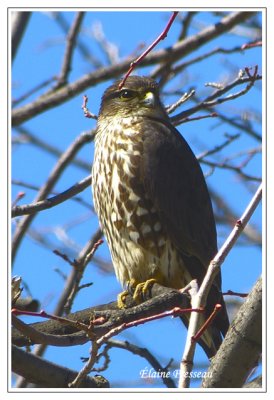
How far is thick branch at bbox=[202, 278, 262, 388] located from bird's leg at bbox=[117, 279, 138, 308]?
1.37 m

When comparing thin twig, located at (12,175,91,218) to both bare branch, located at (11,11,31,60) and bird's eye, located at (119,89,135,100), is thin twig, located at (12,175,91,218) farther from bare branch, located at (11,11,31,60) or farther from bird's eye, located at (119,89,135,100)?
bare branch, located at (11,11,31,60)

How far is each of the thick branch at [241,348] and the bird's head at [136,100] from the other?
7.52 feet

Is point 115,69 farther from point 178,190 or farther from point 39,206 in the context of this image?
point 39,206

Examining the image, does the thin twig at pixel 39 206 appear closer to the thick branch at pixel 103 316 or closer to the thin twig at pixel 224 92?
the thick branch at pixel 103 316

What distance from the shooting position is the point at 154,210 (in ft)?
14.9

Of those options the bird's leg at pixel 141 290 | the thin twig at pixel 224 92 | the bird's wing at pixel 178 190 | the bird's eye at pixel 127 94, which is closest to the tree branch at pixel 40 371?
the bird's leg at pixel 141 290

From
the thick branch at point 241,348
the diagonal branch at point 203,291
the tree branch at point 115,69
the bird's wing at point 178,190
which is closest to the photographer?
the diagonal branch at point 203,291

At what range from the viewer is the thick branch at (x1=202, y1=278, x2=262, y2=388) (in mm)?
2922

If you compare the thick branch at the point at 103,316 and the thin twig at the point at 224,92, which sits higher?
the thin twig at the point at 224,92

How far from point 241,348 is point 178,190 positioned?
188 cm

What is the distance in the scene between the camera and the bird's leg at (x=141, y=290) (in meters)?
4.44

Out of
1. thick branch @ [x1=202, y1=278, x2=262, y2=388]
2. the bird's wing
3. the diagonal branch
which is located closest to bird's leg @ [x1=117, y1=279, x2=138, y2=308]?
the bird's wing
